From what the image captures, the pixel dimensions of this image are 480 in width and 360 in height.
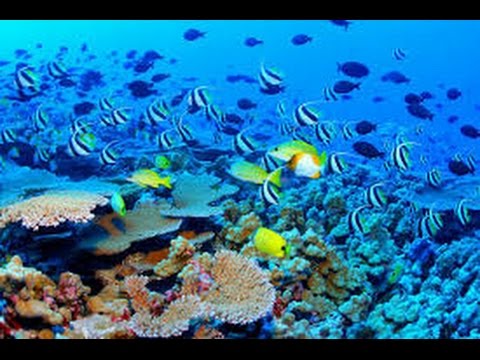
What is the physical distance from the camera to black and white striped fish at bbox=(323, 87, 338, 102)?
8.36 m

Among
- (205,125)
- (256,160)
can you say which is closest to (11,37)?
(205,125)

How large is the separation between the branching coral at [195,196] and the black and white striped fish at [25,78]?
311 centimetres

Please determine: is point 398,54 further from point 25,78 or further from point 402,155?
point 25,78

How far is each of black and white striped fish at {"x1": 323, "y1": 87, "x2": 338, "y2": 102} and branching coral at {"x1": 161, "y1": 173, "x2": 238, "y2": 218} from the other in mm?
2844

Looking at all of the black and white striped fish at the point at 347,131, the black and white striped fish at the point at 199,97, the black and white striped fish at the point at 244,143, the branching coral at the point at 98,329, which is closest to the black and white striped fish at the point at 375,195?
the black and white striped fish at the point at 244,143

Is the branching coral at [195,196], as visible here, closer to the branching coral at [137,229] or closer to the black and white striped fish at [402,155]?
the branching coral at [137,229]

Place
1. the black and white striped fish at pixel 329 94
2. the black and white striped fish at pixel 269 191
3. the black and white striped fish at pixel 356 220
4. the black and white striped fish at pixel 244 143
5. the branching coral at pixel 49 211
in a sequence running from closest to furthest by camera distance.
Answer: the branching coral at pixel 49 211 < the black and white striped fish at pixel 269 191 < the black and white striped fish at pixel 356 220 < the black and white striped fish at pixel 244 143 < the black and white striped fish at pixel 329 94

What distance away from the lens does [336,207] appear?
6.64 meters

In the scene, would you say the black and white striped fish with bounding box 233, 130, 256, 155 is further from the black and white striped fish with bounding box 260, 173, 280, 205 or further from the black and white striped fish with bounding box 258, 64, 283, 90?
the black and white striped fish with bounding box 260, 173, 280, 205

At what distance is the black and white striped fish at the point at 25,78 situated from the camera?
767 centimetres

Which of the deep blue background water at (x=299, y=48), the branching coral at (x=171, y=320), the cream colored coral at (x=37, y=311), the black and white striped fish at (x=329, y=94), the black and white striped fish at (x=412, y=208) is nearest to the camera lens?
the branching coral at (x=171, y=320)

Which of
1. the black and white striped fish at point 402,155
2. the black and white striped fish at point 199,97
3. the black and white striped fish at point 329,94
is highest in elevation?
the black and white striped fish at point 199,97

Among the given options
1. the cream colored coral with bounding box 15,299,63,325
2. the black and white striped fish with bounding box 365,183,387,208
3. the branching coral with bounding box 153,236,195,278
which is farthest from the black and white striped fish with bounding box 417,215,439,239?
the cream colored coral with bounding box 15,299,63,325
